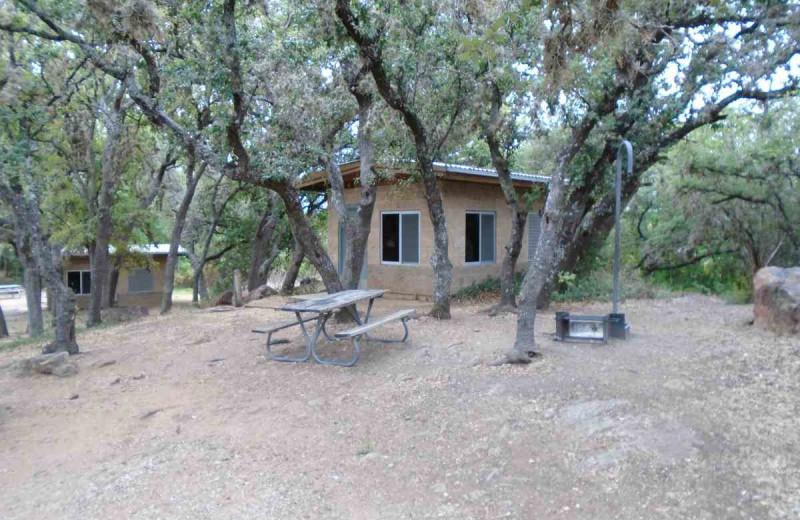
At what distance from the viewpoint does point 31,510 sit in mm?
3994

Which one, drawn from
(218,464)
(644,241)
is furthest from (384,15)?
(644,241)

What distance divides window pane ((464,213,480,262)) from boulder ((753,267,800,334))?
678cm

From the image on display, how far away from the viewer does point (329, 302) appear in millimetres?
7211

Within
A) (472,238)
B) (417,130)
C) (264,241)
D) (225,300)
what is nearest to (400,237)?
(472,238)

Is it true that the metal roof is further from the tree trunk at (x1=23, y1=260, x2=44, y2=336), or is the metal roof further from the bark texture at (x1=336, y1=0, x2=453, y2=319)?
the tree trunk at (x1=23, y1=260, x2=44, y2=336)

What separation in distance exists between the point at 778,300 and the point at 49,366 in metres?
9.65

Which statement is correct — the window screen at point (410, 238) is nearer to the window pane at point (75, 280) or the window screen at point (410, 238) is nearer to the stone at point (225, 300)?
the stone at point (225, 300)

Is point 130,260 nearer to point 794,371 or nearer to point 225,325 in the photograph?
point 225,325

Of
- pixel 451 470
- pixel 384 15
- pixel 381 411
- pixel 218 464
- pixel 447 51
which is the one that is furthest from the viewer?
pixel 447 51

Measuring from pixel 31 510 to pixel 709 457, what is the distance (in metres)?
4.70

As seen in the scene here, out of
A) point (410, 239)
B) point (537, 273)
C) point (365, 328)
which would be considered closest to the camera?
point (537, 273)

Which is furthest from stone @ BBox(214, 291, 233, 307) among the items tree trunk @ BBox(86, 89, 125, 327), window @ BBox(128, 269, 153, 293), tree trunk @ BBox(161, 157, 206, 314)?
window @ BBox(128, 269, 153, 293)

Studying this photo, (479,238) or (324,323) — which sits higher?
(479,238)

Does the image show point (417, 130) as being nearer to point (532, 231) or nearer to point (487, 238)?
point (487, 238)
